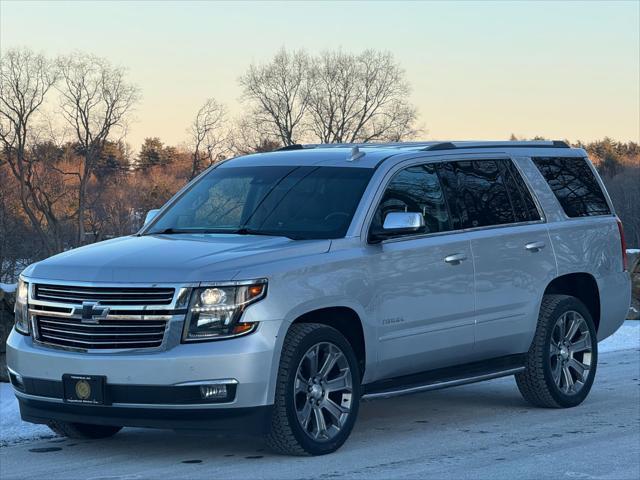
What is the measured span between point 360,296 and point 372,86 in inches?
3800

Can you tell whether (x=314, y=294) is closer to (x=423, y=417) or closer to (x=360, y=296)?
(x=360, y=296)

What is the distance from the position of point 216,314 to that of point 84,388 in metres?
0.88

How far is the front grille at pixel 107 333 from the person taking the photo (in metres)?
7.00

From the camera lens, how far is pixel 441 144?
9.07 m

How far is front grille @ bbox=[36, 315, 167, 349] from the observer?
7.00 metres

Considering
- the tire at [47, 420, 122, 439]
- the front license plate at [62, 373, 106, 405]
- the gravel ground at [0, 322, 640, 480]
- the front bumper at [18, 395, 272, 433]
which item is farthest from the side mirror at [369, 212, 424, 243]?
the tire at [47, 420, 122, 439]

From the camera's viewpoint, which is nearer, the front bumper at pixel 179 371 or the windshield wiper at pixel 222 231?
the front bumper at pixel 179 371

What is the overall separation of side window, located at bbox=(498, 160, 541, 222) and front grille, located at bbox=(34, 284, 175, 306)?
3.43 metres

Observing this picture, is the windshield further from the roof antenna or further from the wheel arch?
the wheel arch

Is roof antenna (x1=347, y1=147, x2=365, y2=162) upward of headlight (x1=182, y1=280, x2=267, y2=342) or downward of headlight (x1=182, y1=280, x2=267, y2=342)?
upward

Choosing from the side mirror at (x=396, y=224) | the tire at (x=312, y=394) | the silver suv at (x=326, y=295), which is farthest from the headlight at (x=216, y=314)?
the side mirror at (x=396, y=224)

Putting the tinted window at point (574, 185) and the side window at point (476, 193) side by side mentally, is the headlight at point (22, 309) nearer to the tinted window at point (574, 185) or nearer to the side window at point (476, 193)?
the side window at point (476, 193)

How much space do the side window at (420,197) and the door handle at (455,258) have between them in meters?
0.21

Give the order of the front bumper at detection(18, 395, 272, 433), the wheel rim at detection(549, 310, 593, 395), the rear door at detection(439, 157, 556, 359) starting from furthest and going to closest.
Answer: the wheel rim at detection(549, 310, 593, 395)
the rear door at detection(439, 157, 556, 359)
the front bumper at detection(18, 395, 272, 433)
